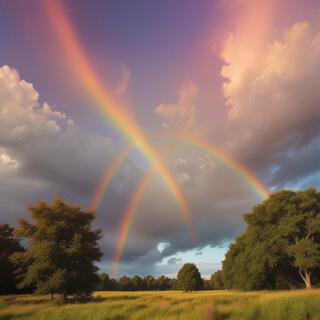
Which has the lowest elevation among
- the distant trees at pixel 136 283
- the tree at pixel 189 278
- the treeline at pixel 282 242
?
the treeline at pixel 282 242

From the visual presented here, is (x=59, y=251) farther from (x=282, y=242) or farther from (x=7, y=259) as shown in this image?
(x=282, y=242)

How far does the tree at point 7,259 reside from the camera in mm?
46625

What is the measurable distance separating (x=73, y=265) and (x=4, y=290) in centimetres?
2073

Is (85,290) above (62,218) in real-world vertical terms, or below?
below

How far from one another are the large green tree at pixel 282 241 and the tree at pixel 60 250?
23.2m

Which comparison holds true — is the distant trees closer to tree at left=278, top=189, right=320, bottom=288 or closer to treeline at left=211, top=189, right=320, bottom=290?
treeline at left=211, top=189, right=320, bottom=290

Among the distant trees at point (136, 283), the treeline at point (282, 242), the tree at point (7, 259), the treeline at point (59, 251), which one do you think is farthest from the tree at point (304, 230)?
the distant trees at point (136, 283)

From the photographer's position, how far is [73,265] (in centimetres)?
3450

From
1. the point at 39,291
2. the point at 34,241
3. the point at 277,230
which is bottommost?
the point at 39,291

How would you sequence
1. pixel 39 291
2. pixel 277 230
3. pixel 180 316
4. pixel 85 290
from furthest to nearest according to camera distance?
1. pixel 277 230
2. pixel 85 290
3. pixel 39 291
4. pixel 180 316

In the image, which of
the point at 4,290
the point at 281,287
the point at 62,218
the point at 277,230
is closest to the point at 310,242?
the point at 277,230

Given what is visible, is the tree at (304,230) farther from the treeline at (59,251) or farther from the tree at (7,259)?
the tree at (7,259)

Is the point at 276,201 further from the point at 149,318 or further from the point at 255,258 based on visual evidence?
the point at 149,318

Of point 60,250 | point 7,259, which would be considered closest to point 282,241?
point 60,250
